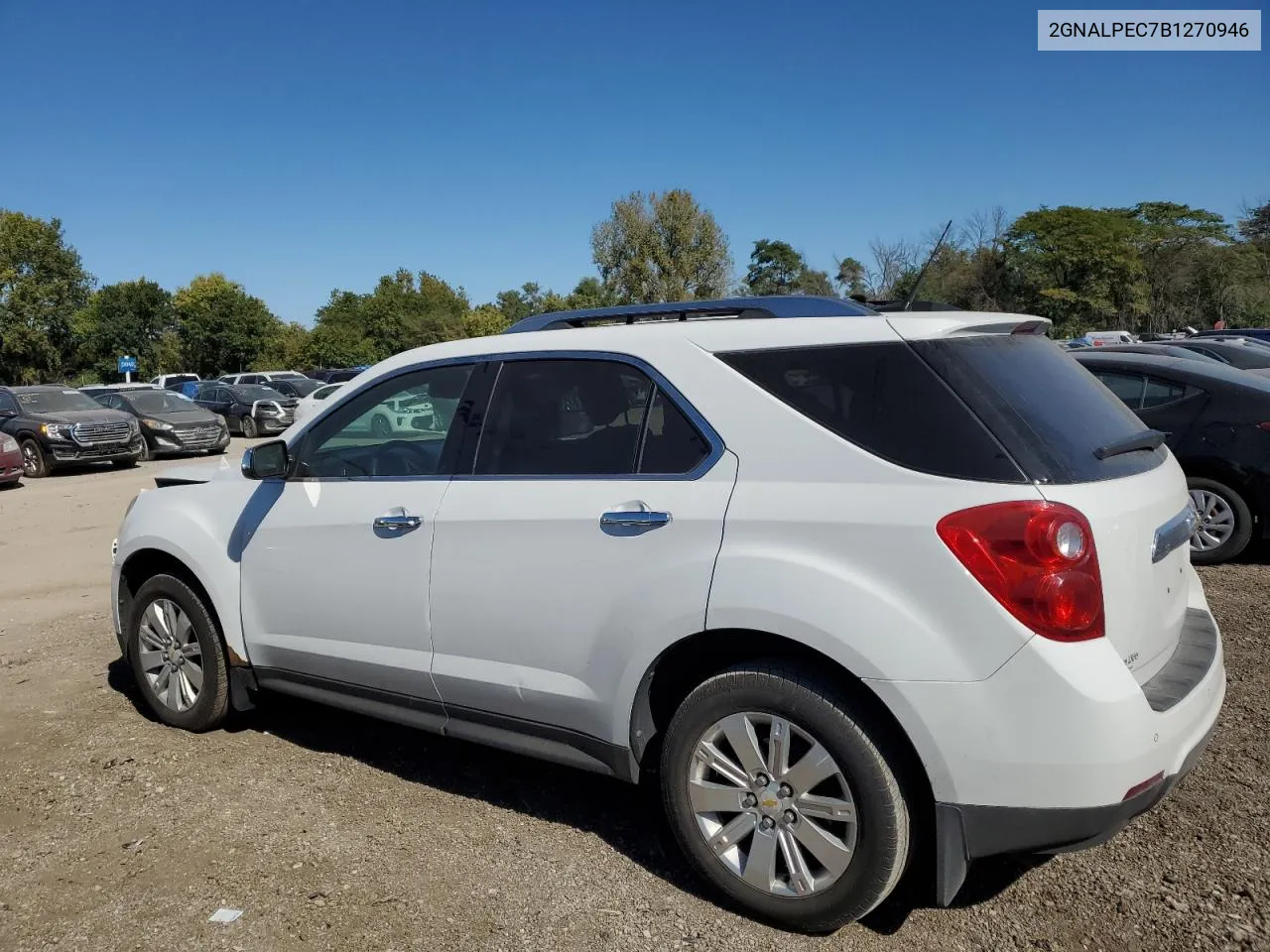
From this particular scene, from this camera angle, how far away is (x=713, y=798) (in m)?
2.85

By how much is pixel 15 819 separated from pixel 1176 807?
14.2ft

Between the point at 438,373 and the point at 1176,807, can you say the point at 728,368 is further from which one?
the point at 1176,807

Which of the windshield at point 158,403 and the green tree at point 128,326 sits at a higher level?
the green tree at point 128,326

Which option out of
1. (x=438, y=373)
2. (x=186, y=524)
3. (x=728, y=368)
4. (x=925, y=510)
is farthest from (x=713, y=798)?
(x=186, y=524)

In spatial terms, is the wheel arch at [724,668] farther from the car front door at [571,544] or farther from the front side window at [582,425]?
the front side window at [582,425]

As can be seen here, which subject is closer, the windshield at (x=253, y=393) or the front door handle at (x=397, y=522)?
the front door handle at (x=397, y=522)

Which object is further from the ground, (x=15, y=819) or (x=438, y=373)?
(x=438, y=373)

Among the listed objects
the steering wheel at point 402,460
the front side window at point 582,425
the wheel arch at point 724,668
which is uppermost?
the front side window at point 582,425

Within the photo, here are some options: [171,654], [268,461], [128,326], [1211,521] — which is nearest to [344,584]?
[268,461]

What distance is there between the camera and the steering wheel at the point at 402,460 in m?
3.65

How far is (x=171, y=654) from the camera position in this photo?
443 cm

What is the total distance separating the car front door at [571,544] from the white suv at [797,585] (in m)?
0.01

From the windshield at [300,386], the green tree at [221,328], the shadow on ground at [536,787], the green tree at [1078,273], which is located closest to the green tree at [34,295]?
the green tree at [221,328]

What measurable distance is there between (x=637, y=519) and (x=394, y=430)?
5.04 ft
